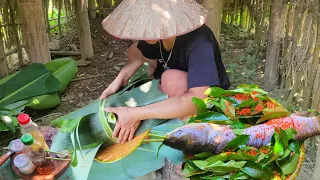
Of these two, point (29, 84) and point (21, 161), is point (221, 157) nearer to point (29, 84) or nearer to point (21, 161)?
point (21, 161)

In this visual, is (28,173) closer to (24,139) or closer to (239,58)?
(24,139)

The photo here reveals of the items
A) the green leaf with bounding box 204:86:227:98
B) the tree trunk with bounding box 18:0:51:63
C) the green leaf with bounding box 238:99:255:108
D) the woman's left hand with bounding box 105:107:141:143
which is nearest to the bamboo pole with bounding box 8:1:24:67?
the tree trunk with bounding box 18:0:51:63

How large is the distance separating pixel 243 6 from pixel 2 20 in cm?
261

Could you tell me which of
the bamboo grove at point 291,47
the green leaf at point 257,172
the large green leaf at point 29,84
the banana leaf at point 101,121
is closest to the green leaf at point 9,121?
the large green leaf at point 29,84

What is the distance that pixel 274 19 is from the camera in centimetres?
300

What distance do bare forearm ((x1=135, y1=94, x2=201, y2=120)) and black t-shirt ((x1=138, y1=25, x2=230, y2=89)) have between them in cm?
7

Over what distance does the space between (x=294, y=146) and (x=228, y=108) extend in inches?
10.0

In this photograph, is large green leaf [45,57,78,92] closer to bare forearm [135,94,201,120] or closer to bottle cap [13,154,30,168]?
bottle cap [13,154,30,168]

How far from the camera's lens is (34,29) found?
8.81 feet

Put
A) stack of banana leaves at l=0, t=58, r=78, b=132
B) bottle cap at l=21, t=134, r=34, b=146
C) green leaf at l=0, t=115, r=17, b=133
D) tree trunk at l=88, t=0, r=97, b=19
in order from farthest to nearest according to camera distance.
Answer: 1. tree trunk at l=88, t=0, r=97, b=19
2. stack of banana leaves at l=0, t=58, r=78, b=132
3. green leaf at l=0, t=115, r=17, b=133
4. bottle cap at l=21, t=134, r=34, b=146

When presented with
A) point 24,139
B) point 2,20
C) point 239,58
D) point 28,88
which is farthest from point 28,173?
point 239,58

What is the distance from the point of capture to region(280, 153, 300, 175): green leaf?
3.43 ft

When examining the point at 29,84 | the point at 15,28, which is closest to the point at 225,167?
the point at 29,84

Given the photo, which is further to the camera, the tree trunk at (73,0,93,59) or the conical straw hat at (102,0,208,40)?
the tree trunk at (73,0,93,59)
